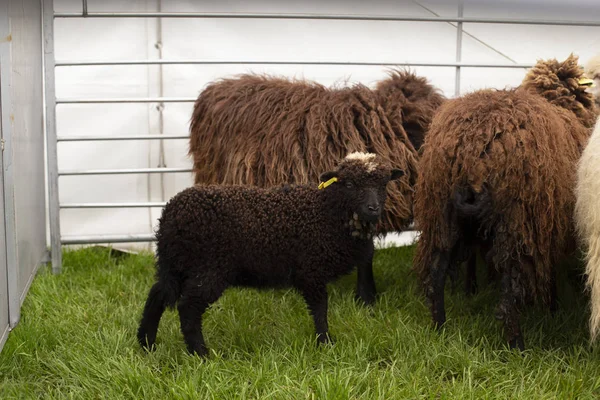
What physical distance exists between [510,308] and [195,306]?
152 centimetres

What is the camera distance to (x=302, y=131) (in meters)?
4.15

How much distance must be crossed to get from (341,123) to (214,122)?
91 centimetres

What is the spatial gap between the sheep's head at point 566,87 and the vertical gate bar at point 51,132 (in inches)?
132

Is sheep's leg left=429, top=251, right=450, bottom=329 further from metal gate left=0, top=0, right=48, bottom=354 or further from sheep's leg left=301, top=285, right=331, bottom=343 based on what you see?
metal gate left=0, top=0, right=48, bottom=354

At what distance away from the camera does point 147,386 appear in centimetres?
271

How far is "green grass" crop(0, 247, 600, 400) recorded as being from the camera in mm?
2732

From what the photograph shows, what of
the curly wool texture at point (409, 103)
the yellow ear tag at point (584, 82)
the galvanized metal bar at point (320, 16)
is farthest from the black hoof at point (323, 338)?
the galvanized metal bar at point (320, 16)

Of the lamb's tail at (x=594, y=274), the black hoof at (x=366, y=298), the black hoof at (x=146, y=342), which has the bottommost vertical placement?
the black hoof at (x=366, y=298)

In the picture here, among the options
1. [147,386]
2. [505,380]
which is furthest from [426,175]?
[147,386]

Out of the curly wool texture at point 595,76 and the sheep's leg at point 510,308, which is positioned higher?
the curly wool texture at point 595,76

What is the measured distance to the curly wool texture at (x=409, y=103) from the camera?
4242mm

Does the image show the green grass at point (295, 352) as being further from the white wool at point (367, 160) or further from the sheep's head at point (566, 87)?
the sheep's head at point (566, 87)

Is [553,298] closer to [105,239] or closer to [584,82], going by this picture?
[584,82]

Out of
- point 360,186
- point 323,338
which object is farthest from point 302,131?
point 323,338
